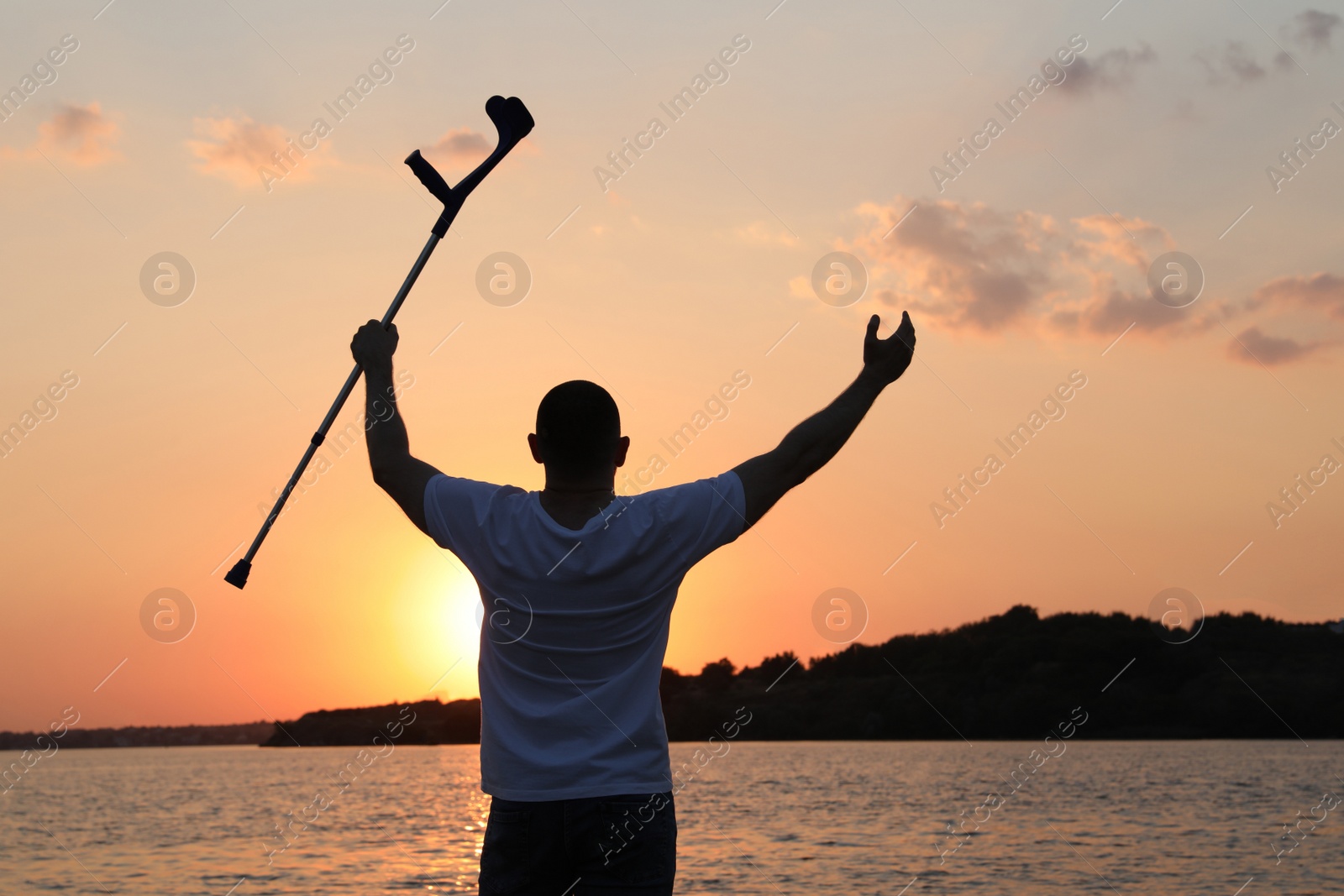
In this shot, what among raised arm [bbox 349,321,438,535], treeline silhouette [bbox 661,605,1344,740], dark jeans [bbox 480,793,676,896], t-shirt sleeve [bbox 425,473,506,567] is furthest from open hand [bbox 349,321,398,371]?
treeline silhouette [bbox 661,605,1344,740]

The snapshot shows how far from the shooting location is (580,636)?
2984 millimetres

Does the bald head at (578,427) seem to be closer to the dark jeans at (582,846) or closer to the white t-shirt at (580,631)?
the white t-shirt at (580,631)

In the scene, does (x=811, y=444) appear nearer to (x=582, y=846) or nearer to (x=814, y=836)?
(x=582, y=846)

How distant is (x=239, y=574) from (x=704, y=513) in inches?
75.7

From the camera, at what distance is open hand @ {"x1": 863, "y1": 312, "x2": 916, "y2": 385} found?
3439 mm

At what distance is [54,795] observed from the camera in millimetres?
83750

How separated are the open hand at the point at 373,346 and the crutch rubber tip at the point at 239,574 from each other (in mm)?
1045

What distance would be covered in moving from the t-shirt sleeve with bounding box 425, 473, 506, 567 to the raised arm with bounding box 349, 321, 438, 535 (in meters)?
0.04

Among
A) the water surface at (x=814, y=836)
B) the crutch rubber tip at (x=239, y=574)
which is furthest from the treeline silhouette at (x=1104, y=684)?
the crutch rubber tip at (x=239, y=574)

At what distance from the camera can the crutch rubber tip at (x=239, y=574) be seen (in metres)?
4.04

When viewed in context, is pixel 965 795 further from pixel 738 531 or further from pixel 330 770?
pixel 330 770

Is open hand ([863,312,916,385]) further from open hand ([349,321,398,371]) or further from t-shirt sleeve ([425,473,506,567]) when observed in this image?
open hand ([349,321,398,371])

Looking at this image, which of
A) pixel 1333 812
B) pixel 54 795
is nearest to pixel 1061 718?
pixel 1333 812

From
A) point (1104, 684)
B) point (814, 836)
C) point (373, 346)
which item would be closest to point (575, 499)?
point (373, 346)
